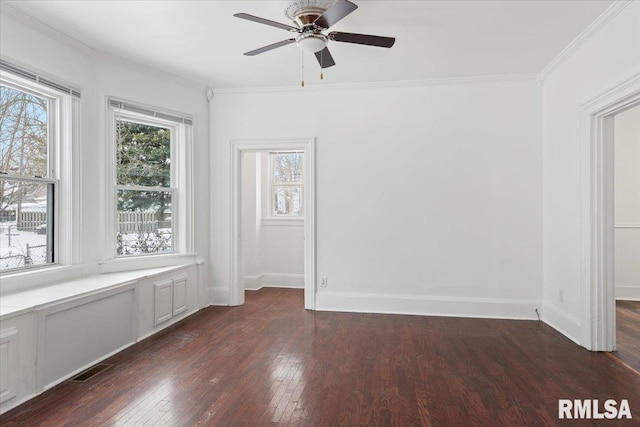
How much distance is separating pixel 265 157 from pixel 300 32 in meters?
3.52

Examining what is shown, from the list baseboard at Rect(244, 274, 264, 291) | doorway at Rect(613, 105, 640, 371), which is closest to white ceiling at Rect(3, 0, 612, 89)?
doorway at Rect(613, 105, 640, 371)

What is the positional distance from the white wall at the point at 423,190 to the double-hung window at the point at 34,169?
6.83ft

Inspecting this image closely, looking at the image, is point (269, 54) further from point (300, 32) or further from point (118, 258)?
point (118, 258)

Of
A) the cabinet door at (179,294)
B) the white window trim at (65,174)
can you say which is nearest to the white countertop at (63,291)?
the white window trim at (65,174)

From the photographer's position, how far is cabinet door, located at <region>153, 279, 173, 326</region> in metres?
3.90

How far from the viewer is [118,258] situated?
393 centimetres

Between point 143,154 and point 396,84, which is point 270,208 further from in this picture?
point 396,84

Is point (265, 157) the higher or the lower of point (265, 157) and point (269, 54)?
the lower

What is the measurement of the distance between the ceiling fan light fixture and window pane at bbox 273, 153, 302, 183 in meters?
3.36

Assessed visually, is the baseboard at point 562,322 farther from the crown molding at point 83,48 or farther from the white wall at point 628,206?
the crown molding at point 83,48

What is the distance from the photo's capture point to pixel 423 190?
4559 millimetres

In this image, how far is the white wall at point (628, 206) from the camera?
5.05 meters

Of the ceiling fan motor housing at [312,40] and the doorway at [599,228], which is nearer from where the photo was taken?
the ceiling fan motor housing at [312,40]

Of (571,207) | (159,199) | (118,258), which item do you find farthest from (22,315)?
(571,207)
